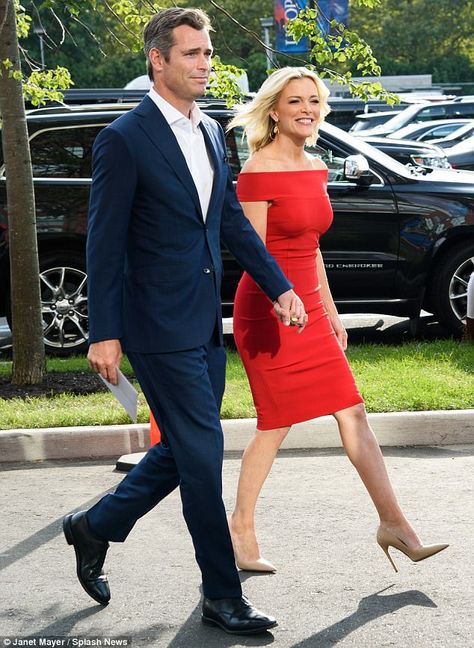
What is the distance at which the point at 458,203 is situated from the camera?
10312 mm

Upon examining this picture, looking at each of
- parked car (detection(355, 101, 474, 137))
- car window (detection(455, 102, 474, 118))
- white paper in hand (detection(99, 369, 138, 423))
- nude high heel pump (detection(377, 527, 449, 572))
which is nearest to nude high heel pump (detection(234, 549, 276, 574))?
nude high heel pump (detection(377, 527, 449, 572))

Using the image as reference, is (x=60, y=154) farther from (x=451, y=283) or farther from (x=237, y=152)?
(x=451, y=283)

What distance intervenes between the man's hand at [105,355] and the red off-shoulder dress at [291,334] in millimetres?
906

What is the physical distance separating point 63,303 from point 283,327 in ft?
17.2

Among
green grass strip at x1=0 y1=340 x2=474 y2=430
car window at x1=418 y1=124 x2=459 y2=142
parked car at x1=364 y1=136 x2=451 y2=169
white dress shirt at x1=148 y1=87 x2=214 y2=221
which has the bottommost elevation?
car window at x1=418 y1=124 x2=459 y2=142

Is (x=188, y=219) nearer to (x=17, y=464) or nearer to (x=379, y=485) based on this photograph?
(x=379, y=485)

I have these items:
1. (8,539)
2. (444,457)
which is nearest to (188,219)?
(8,539)

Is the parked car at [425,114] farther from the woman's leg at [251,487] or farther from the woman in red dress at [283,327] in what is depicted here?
the woman's leg at [251,487]

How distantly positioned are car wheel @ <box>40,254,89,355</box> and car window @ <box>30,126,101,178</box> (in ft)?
2.29

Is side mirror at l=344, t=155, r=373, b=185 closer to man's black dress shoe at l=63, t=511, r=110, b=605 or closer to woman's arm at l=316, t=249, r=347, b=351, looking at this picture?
woman's arm at l=316, t=249, r=347, b=351

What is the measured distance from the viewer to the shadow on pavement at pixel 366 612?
164 inches

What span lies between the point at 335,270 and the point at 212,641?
6.14 meters

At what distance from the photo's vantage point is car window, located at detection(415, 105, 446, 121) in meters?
30.9

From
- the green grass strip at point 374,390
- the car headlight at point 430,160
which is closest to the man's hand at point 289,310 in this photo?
the green grass strip at point 374,390
